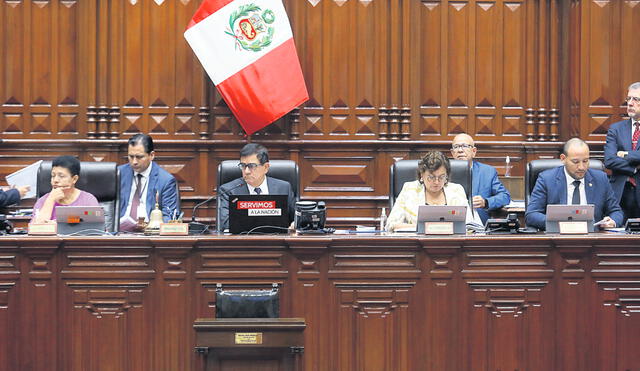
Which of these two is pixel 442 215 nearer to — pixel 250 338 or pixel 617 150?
pixel 250 338

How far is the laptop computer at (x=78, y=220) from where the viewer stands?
4.55m

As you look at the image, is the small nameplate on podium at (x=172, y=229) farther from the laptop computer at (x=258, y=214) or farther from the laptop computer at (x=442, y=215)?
the laptop computer at (x=442, y=215)

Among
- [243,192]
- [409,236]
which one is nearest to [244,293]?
[409,236]

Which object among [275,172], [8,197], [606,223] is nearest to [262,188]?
[275,172]

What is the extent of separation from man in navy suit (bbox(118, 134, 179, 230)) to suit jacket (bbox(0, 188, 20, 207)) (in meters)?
0.82

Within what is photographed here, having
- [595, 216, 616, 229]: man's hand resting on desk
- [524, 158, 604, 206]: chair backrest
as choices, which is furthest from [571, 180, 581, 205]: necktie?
[595, 216, 616, 229]: man's hand resting on desk

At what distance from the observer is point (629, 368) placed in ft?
14.0

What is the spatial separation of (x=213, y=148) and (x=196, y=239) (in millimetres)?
3051

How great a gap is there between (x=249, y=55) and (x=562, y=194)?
285cm

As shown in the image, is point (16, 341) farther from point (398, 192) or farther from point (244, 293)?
point (398, 192)

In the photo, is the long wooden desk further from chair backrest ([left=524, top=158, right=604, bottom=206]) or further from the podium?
chair backrest ([left=524, top=158, right=604, bottom=206])

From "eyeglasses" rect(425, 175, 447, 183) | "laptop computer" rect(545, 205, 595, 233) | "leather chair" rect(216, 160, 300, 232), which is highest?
"leather chair" rect(216, 160, 300, 232)

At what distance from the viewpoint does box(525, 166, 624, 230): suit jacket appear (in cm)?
550

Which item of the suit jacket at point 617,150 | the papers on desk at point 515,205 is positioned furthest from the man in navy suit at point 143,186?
the suit jacket at point 617,150
